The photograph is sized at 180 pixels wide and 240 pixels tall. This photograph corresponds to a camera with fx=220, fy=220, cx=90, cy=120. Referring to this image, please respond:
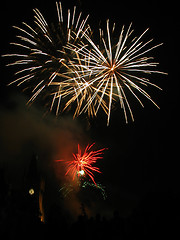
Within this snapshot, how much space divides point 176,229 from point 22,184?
37.3m

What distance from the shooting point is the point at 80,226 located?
17203mm

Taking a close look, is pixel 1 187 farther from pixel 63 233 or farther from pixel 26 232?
pixel 63 233

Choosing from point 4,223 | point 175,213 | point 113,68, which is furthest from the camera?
point 4,223

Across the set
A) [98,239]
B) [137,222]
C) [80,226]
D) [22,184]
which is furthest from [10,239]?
[22,184]

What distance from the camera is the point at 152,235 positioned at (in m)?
15.0

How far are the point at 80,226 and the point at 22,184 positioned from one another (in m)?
31.8

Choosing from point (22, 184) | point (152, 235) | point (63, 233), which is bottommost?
point (63, 233)

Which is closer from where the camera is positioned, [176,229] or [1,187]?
[176,229]

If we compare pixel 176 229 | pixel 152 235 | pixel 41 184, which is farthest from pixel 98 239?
pixel 41 184

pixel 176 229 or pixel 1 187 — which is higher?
pixel 1 187

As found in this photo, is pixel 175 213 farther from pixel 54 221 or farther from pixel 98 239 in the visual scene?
pixel 54 221

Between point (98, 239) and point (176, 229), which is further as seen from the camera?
point (98, 239)

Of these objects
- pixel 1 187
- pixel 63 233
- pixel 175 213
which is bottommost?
pixel 63 233

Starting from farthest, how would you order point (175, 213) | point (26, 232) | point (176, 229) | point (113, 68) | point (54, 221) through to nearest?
point (26, 232) < point (54, 221) < point (175, 213) < point (176, 229) < point (113, 68)
